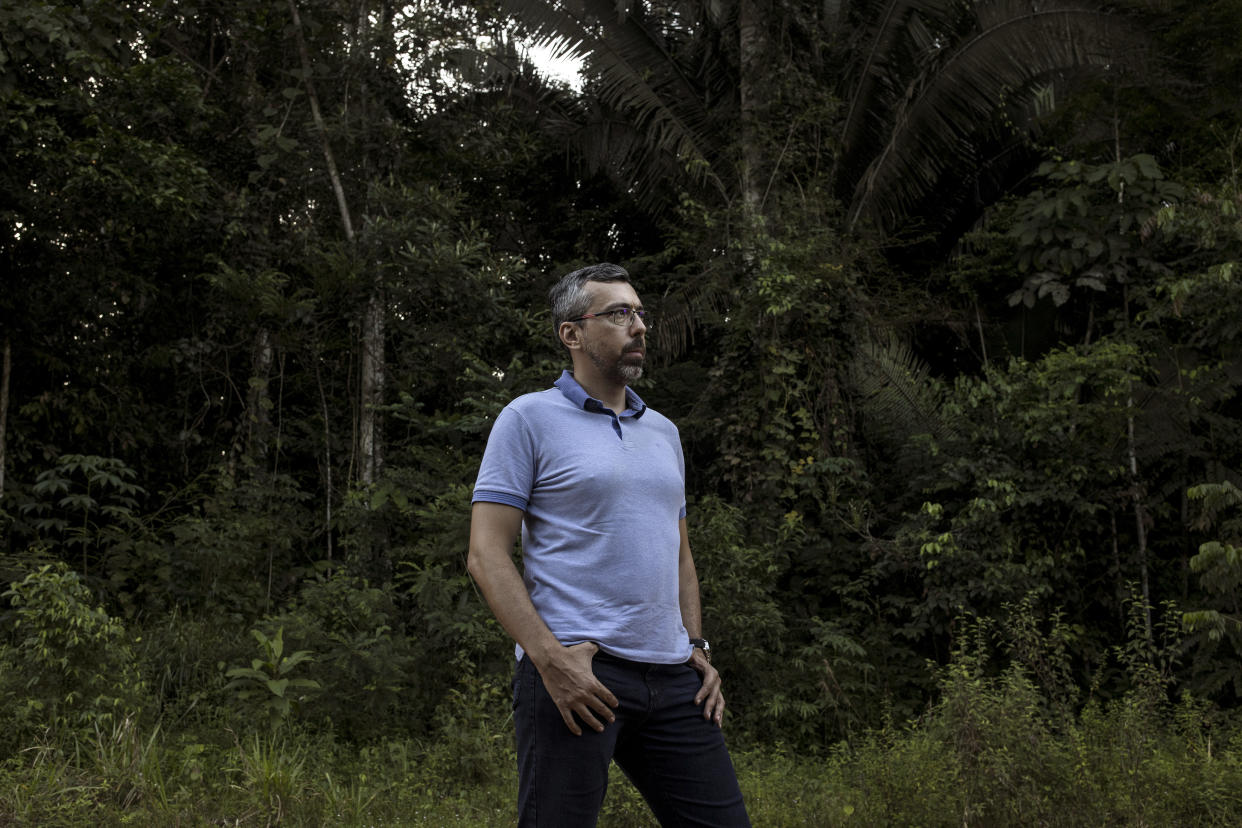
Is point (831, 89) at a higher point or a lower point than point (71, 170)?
higher

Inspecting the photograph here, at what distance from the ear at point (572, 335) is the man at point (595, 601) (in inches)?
0.5

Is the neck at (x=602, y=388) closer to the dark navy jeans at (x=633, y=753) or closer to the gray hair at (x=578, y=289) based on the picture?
the gray hair at (x=578, y=289)

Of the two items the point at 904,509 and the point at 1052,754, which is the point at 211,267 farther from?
the point at 1052,754

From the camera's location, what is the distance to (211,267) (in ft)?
33.8

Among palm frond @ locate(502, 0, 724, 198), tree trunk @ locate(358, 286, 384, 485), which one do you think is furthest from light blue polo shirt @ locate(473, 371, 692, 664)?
palm frond @ locate(502, 0, 724, 198)

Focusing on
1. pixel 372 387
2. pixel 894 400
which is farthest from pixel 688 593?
pixel 372 387

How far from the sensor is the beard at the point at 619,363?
2488mm

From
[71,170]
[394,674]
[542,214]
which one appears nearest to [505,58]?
[542,214]

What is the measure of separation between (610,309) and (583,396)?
215 millimetres

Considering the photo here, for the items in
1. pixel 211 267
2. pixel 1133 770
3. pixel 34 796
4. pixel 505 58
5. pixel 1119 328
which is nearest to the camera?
pixel 34 796

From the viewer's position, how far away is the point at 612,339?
8.15 ft

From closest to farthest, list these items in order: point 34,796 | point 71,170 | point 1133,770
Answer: point 34,796
point 1133,770
point 71,170

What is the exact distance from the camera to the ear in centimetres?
253

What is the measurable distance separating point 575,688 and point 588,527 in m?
0.35
